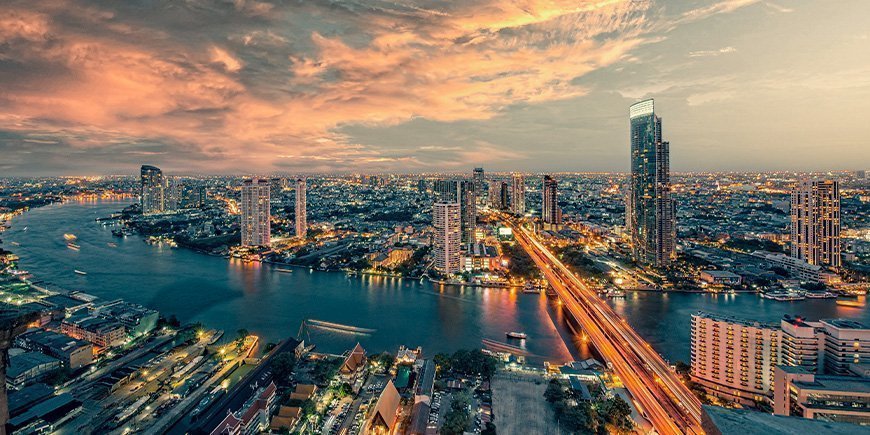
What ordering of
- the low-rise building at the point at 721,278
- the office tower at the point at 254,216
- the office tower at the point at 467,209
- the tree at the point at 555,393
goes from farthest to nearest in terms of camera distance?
the office tower at the point at 467,209
the office tower at the point at 254,216
the low-rise building at the point at 721,278
the tree at the point at 555,393

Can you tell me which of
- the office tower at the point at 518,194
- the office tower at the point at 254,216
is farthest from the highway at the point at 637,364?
the office tower at the point at 518,194

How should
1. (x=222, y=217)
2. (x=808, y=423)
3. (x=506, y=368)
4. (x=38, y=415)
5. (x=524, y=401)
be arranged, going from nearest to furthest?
Result: (x=808, y=423) → (x=38, y=415) → (x=524, y=401) → (x=506, y=368) → (x=222, y=217)

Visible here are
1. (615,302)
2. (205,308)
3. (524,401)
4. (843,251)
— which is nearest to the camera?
(524,401)

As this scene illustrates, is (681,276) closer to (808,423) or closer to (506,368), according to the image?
(506,368)

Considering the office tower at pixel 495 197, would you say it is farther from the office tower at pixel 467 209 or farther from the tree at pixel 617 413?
the tree at pixel 617 413

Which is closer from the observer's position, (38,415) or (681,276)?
(38,415)

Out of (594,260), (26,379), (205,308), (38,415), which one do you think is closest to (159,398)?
(38,415)

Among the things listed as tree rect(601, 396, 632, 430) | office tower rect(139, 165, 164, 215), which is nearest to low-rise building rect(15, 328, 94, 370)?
tree rect(601, 396, 632, 430)
